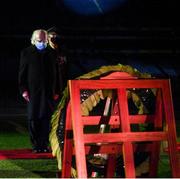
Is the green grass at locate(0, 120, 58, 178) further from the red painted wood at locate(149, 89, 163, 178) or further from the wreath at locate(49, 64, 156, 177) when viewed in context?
the red painted wood at locate(149, 89, 163, 178)

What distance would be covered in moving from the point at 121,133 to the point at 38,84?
364 cm

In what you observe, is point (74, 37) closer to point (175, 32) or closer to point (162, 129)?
point (175, 32)

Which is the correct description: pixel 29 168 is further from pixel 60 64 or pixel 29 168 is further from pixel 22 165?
pixel 60 64

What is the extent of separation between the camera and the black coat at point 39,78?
9.67 metres

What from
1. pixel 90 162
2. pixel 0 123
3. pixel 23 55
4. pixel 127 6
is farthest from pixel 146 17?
pixel 90 162

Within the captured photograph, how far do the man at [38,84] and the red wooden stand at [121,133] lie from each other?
2.92m

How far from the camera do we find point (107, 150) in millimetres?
6598

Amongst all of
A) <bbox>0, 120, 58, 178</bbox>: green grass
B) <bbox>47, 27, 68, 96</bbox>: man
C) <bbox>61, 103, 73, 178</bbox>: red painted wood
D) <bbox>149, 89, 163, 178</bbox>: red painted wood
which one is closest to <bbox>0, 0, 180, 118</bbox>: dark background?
<bbox>0, 120, 58, 178</bbox>: green grass

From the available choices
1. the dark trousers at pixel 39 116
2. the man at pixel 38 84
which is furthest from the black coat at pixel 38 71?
the dark trousers at pixel 39 116

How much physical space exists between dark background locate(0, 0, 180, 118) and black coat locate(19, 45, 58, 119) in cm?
941

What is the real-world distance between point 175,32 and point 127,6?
354 cm

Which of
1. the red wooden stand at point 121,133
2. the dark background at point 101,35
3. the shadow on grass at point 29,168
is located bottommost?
the shadow on grass at point 29,168

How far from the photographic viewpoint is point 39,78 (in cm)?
966

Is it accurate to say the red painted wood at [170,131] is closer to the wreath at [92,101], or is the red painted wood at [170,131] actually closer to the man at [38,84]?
the wreath at [92,101]
